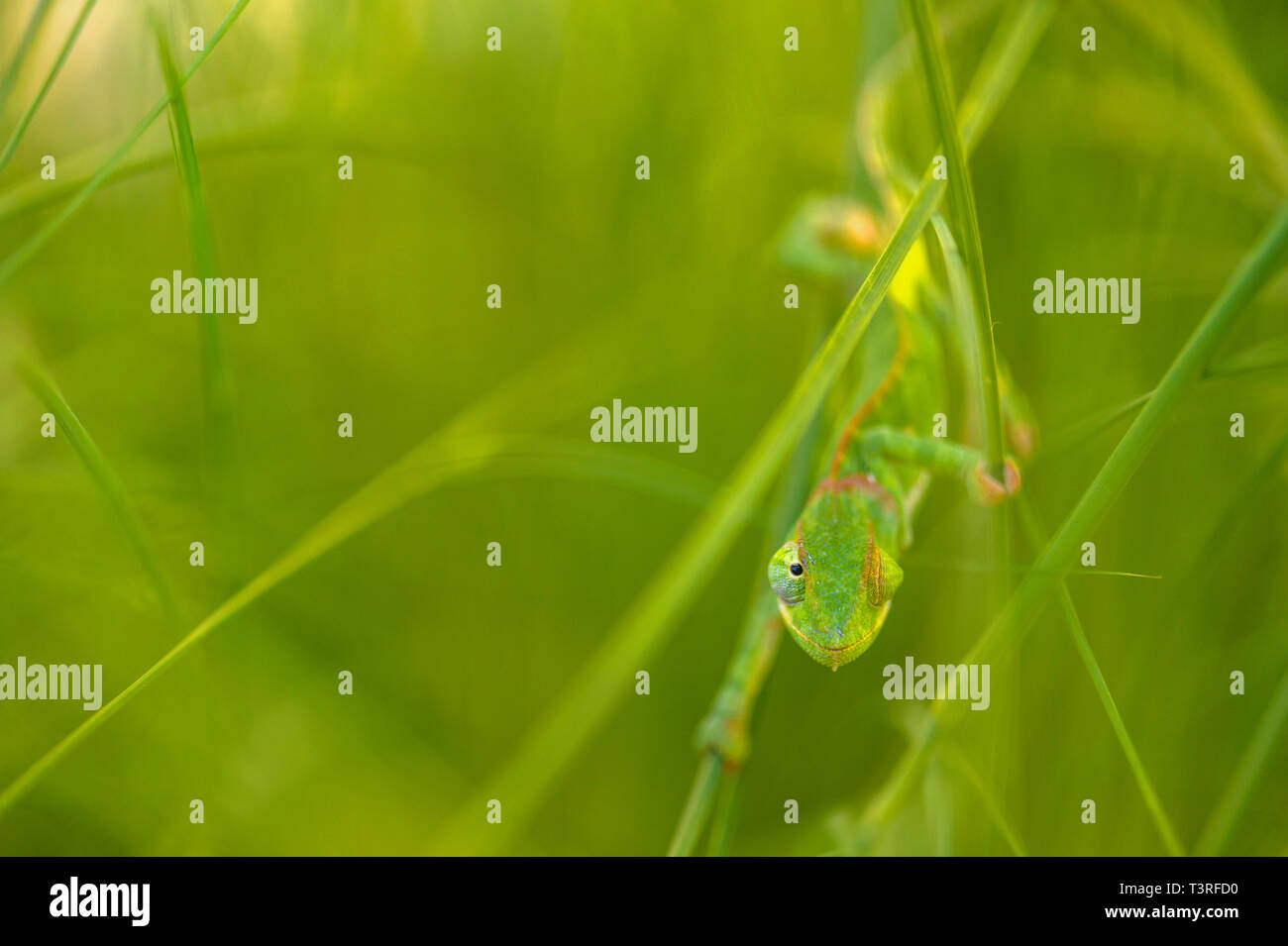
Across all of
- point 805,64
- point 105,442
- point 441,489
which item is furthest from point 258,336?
point 805,64

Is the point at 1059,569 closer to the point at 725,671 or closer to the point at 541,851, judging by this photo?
the point at 725,671

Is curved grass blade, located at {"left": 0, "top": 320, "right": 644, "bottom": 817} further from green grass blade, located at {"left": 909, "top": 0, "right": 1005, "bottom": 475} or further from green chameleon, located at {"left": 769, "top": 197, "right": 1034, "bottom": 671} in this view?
green grass blade, located at {"left": 909, "top": 0, "right": 1005, "bottom": 475}

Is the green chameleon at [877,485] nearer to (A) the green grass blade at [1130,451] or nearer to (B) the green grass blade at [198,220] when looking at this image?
(A) the green grass blade at [1130,451]

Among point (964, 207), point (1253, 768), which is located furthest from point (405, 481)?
point (1253, 768)

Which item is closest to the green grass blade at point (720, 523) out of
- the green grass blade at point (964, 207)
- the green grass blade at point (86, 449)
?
the green grass blade at point (964, 207)

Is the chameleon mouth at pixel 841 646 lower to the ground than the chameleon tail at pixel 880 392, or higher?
lower
